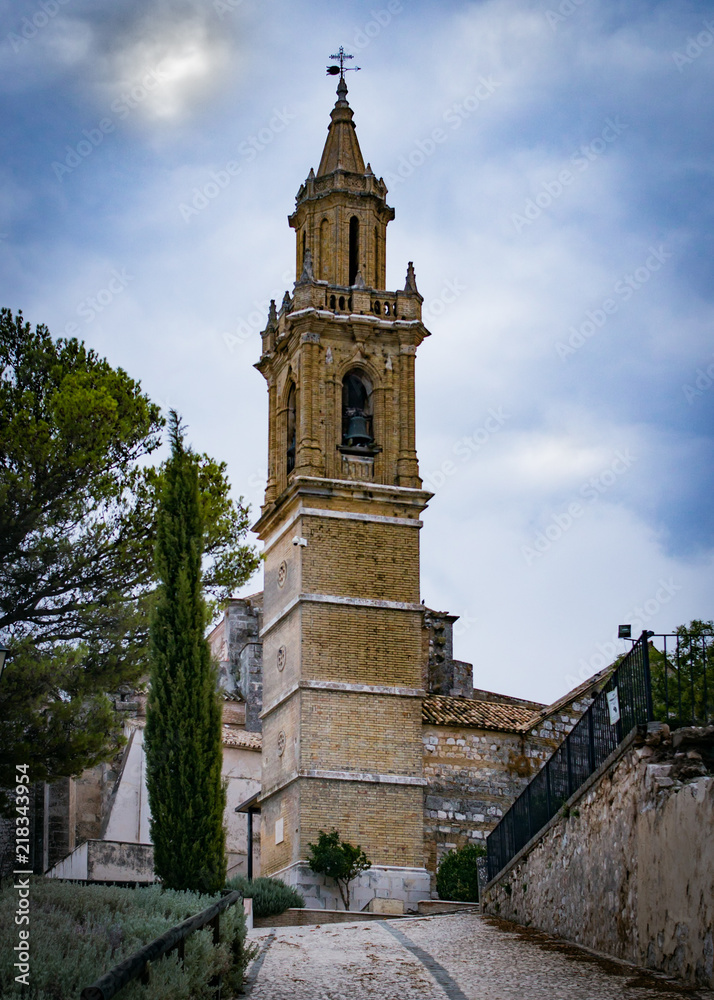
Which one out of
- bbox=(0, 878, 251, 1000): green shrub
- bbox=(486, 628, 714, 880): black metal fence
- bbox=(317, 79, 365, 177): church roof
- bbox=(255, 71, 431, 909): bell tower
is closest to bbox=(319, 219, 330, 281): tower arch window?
bbox=(255, 71, 431, 909): bell tower

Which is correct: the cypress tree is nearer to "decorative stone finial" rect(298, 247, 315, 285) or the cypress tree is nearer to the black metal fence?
the black metal fence

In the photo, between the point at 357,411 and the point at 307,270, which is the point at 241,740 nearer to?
the point at 357,411

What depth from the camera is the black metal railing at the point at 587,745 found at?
50.6ft

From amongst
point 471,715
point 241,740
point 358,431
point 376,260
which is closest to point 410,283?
point 376,260

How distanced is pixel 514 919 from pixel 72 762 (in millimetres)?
6740

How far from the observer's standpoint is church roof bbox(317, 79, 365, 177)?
123 feet

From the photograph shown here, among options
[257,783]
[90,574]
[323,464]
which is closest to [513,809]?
[90,574]

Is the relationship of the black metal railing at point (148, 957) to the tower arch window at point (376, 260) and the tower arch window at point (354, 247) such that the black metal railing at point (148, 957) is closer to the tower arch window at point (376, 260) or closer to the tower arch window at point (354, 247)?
the tower arch window at point (376, 260)

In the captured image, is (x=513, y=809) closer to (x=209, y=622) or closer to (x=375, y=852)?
(x=209, y=622)

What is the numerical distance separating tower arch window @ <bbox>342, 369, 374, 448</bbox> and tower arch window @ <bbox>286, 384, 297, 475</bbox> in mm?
1298

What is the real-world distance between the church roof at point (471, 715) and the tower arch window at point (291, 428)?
6.83m

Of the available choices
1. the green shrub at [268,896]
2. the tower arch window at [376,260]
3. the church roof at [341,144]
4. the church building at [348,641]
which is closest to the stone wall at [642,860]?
the green shrub at [268,896]

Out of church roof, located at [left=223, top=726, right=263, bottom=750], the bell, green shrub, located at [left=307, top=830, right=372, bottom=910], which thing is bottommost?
green shrub, located at [left=307, top=830, right=372, bottom=910]

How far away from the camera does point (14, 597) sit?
19.7 metres
